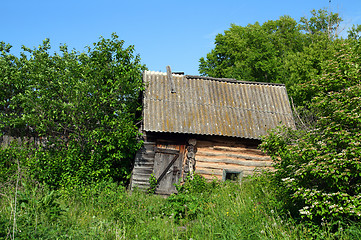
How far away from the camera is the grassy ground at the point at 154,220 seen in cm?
600

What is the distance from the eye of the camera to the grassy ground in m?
6.00

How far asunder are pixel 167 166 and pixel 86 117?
3.70m

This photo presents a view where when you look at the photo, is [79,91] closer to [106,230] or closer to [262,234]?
[106,230]

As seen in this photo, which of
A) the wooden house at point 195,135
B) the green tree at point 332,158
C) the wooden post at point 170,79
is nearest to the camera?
the green tree at point 332,158

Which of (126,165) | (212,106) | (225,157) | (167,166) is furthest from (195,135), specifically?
(126,165)

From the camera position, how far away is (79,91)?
12547 millimetres

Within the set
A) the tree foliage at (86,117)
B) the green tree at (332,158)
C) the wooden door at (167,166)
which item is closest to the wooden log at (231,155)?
the wooden door at (167,166)

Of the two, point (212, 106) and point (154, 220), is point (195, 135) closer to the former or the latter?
point (212, 106)

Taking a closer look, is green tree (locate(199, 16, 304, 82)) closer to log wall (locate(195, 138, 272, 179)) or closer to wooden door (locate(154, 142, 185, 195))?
log wall (locate(195, 138, 272, 179))

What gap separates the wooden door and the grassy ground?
126 inches

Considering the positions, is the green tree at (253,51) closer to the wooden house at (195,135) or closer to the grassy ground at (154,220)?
the wooden house at (195,135)

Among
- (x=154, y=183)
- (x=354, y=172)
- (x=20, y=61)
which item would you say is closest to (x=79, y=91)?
(x=154, y=183)

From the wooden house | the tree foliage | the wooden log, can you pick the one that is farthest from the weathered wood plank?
the tree foliage

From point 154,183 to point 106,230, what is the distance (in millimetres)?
6511
